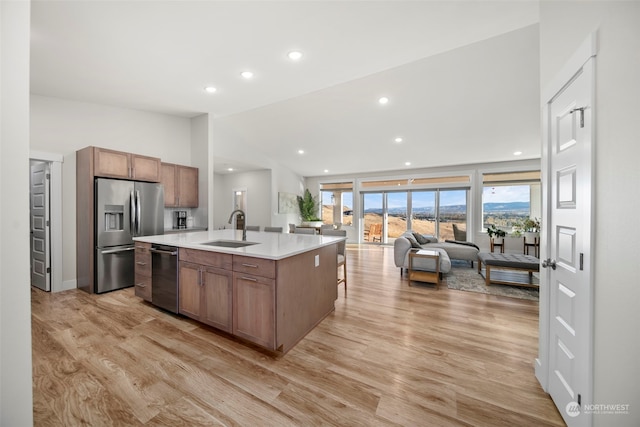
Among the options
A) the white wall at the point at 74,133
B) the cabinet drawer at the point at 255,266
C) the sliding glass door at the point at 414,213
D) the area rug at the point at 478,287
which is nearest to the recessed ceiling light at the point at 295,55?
the cabinet drawer at the point at 255,266

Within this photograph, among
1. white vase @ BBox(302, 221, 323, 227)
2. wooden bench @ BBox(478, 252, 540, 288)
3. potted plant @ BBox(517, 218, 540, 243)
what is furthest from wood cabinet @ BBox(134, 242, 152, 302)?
potted plant @ BBox(517, 218, 540, 243)

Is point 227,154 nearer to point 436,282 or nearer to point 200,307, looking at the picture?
point 200,307

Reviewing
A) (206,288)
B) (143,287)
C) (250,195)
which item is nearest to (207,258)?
(206,288)

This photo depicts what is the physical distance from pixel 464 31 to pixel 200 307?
3852mm

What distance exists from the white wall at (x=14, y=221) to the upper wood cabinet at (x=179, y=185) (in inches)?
147

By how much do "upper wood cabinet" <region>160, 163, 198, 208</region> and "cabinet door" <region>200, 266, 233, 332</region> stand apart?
2.74 metres

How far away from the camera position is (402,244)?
4.36 m

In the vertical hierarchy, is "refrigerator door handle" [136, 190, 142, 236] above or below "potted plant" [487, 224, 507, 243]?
above

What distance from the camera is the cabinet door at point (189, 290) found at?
95.3 inches

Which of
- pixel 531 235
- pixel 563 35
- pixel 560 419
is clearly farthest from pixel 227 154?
pixel 531 235

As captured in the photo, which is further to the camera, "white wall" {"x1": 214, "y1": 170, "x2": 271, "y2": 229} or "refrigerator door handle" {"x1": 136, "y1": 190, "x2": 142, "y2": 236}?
"white wall" {"x1": 214, "y1": 170, "x2": 271, "y2": 229}

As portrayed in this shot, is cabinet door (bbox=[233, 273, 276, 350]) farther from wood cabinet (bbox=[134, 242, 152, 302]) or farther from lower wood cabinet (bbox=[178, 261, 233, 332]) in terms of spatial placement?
wood cabinet (bbox=[134, 242, 152, 302])

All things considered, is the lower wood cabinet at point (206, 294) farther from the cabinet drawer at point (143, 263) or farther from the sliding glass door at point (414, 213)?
the sliding glass door at point (414, 213)

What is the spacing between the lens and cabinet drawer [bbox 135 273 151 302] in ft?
9.49
